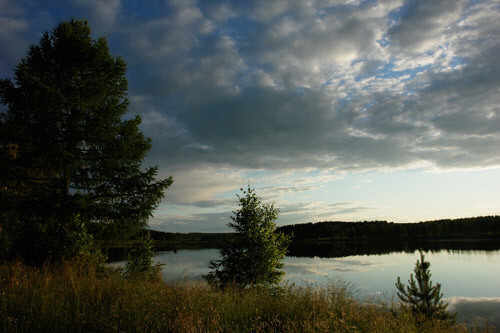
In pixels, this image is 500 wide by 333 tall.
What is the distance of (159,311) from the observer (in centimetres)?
507

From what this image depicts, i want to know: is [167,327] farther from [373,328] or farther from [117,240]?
[117,240]

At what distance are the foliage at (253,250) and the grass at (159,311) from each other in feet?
35.5

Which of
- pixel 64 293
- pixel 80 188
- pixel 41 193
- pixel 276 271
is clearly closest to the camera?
pixel 64 293

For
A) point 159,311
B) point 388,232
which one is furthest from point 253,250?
point 388,232

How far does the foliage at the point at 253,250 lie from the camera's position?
17.7 m

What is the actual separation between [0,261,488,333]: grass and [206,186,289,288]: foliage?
10.8m

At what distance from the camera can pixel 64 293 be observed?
18.4 ft

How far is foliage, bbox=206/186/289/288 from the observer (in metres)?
17.7

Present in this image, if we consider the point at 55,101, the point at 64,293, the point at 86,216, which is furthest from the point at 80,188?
the point at 64,293

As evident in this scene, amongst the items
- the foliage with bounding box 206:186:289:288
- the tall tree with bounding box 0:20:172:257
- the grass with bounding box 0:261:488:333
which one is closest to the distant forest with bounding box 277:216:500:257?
the foliage with bounding box 206:186:289:288

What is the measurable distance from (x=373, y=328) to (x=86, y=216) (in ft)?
43.9

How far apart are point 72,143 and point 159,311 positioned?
1206cm

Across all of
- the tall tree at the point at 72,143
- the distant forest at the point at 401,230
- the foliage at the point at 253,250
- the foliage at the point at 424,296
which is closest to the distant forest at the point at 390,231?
the distant forest at the point at 401,230

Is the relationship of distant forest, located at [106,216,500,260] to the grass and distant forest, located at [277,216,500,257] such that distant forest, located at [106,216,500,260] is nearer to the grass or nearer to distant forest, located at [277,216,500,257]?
distant forest, located at [277,216,500,257]
